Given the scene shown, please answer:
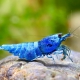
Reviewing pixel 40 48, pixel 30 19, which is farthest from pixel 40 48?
pixel 30 19

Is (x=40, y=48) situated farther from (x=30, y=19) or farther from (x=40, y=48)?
(x=30, y=19)

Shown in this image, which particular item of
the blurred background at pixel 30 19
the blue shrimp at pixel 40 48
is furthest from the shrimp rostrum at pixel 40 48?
the blurred background at pixel 30 19

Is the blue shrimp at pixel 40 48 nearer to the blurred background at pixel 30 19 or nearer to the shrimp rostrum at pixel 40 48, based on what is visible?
the shrimp rostrum at pixel 40 48

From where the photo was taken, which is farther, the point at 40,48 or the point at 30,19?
the point at 30,19

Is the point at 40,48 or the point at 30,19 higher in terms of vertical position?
the point at 30,19

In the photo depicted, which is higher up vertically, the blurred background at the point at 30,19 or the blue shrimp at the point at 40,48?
the blurred background at the point at 30,19

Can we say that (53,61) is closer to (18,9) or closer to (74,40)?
(18,9)

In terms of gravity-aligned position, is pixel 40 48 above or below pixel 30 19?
below

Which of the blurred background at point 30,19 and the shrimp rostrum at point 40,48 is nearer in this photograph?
the shrimp rostrum at point 40,48

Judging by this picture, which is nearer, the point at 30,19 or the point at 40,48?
the point at 40,48
